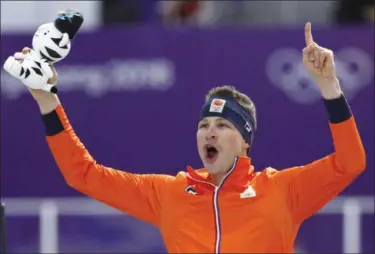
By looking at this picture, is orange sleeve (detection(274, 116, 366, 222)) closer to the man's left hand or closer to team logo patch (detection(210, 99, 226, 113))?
the man's left hand

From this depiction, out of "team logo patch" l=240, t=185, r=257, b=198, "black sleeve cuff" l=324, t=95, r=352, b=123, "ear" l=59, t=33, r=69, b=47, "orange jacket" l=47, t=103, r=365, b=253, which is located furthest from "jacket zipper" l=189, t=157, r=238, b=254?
"ear" l=59, t=33, r=69, b=47

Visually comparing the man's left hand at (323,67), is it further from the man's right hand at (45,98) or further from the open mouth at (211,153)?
the man's right hand at (45,98)

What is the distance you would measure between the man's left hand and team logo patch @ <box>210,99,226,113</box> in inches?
23.3

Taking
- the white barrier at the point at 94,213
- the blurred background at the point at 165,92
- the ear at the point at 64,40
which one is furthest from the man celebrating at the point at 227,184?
the blurred background at the point at 165,92

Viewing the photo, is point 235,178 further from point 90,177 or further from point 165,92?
point 165,92

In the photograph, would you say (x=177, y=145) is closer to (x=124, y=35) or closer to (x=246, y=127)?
(x=124, y=35)

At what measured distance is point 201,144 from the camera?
191 inches

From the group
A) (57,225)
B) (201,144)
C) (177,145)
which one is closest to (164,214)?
(201,144)

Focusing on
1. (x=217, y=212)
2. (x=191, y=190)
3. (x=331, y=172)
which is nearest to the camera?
(x=331, y=172)

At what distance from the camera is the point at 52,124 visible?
4895 millimetres

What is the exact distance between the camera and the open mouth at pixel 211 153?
15.9 ft

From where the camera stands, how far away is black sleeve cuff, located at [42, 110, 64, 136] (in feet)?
16.1

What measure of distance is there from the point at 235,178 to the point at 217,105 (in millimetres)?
357

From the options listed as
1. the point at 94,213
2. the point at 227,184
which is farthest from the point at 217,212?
the point at 94,213
